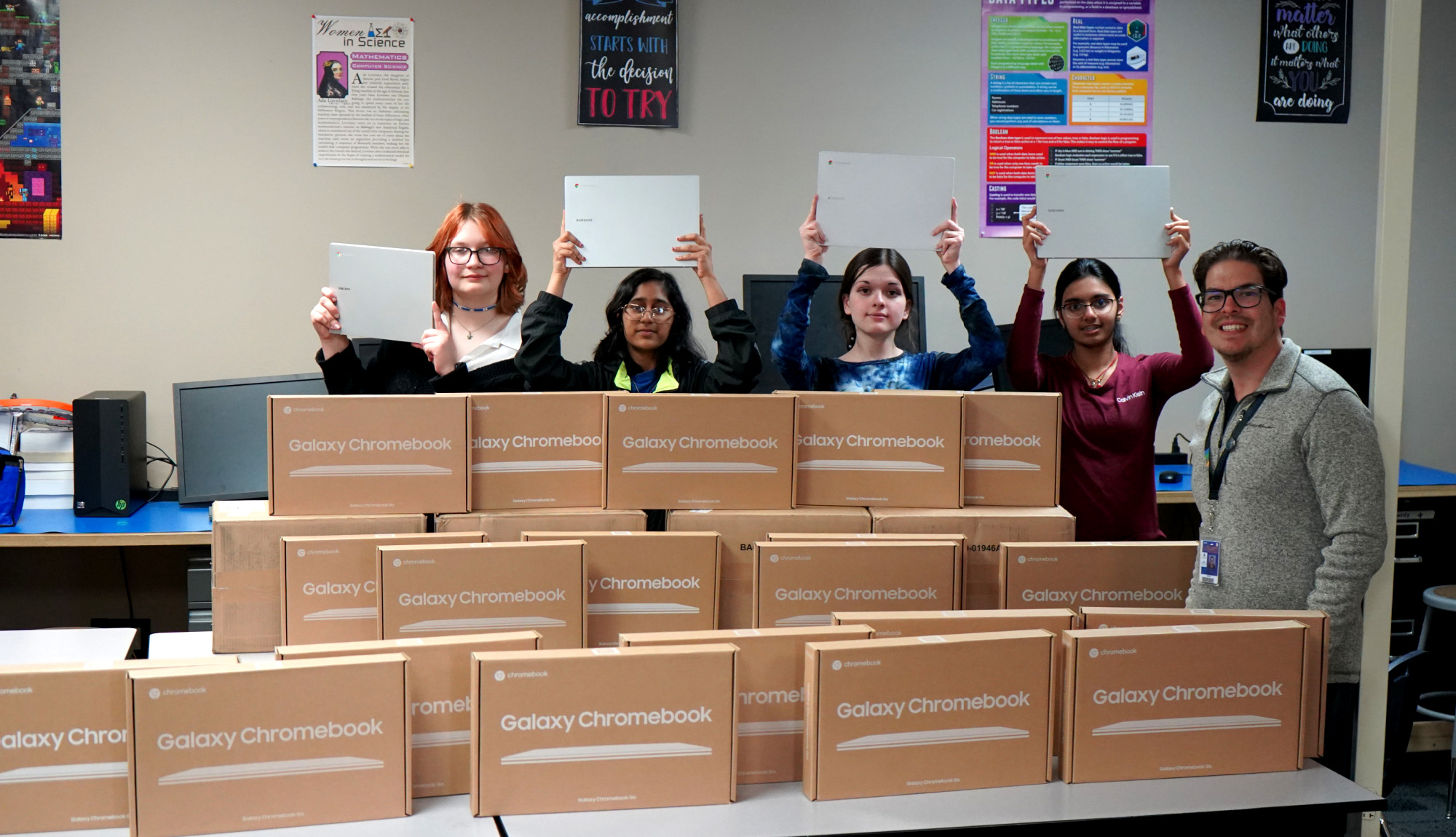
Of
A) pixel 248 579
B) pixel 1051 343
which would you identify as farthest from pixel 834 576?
pixel 1051 343

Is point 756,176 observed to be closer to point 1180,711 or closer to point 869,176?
point 869,176

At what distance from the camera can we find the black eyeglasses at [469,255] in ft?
8.09

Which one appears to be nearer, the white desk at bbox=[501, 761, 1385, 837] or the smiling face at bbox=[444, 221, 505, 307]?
the white desk at bbox=[501, 761, 1385, 837]

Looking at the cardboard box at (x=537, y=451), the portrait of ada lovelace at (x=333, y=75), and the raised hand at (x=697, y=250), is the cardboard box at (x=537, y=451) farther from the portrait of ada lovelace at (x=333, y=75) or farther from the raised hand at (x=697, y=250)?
the portrait of ada lovelace at (x=333, y=75)

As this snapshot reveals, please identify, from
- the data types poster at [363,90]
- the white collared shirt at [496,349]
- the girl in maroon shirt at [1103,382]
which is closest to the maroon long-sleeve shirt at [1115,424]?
the girl in maroon shirt at [1103,382]

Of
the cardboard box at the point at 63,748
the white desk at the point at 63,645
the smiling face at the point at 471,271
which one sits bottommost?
the white desk at the point at 63,645

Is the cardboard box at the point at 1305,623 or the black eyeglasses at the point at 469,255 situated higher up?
the black eyeglasses at the point at 469,255

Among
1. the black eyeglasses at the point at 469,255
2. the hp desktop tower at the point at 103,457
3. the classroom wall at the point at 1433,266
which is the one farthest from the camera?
the classroom wall at the point at 1433,266

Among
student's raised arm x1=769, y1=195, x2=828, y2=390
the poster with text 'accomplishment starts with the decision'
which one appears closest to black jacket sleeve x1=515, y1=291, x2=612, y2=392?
student's raised arm x1=769, y1=195, x2=828, y2=390

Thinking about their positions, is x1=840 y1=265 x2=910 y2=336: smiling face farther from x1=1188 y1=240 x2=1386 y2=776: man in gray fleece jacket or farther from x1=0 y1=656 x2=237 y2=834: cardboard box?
x1=0 y1=656 x2=237 y2=834: cardboard box

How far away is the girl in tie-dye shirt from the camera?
97.5 inches

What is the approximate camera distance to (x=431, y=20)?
3.51m

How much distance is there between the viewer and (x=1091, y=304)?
247cm

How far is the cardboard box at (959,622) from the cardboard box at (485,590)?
0.46m
